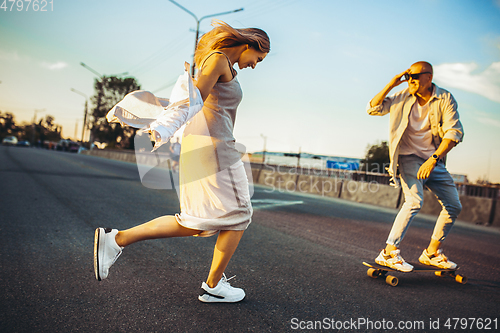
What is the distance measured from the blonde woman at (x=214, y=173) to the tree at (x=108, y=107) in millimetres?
62217

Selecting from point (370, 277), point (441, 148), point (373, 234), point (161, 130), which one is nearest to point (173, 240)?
point (370, 277)

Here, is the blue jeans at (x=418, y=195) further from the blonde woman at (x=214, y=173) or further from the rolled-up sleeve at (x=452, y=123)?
the blonde woman at (x=214, y=173)

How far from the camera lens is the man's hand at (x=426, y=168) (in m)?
2.96

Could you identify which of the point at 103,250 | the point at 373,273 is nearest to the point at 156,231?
the point at 103,250

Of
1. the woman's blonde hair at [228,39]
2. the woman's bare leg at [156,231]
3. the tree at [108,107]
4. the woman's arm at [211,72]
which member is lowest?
the woman's bare leg at [156,231]

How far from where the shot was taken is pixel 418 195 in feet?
10.2

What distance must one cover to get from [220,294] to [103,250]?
32.5 inches

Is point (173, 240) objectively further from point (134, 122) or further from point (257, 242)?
point (134, 122)

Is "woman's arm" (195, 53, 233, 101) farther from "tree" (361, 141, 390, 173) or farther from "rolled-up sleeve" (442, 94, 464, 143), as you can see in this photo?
"tree" (361, 141, 390, 173)

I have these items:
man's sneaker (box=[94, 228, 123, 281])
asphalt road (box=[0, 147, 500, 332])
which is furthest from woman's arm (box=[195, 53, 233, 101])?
asphalt road (box=[0, 147, 500, 332])

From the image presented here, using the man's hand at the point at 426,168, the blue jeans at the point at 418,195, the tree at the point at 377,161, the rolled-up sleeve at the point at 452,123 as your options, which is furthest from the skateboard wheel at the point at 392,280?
the tree at the point at 377,161

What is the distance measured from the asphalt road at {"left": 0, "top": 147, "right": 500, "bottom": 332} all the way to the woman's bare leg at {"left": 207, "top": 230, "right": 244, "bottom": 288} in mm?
194

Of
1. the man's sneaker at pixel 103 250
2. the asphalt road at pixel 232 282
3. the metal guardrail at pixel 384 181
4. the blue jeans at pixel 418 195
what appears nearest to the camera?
the asphalt road at pixel 232 282

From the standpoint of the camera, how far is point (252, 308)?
2209mm
